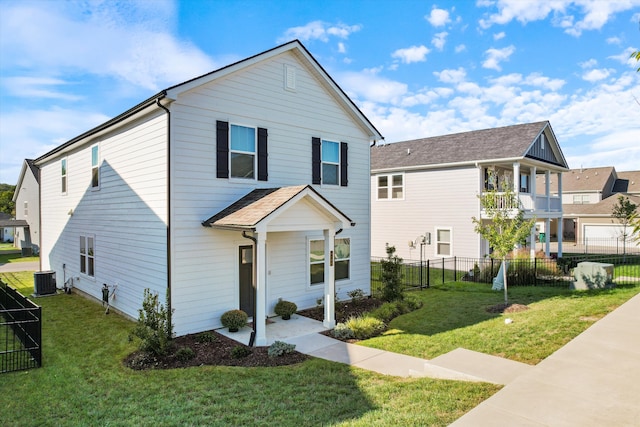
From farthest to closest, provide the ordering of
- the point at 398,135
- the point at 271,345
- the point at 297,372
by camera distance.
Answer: the point at 398,135
the point at 271,345
the point at 297,372

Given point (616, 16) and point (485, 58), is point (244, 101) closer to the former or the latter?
point (616, 16)

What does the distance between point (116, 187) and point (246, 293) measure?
5522 millimetres

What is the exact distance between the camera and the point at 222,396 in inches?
243

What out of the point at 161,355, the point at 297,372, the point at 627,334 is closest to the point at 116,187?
the point at 161,355

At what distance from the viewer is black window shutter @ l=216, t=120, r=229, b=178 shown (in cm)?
1047

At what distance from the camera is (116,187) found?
12273mm

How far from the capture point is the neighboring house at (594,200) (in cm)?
3612

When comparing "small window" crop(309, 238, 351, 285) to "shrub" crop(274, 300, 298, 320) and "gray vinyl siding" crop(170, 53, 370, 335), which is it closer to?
"gray vinyl siding" crop(170, 53, 370, 335)

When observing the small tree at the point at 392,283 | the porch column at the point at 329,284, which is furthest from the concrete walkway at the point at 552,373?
the small tree at the point at 392,283

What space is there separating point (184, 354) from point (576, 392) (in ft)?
23.1

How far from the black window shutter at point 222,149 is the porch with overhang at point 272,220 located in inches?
36.5

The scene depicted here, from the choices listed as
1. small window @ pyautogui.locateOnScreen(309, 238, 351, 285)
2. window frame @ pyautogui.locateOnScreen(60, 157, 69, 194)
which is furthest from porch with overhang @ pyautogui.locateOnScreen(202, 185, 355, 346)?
window frame @ pyautogui.locateOnScreen(60, 157, 69, 194)

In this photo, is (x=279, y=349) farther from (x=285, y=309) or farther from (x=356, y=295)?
(x=356, y=295)

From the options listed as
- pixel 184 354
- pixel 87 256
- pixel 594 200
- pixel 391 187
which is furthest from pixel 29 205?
pixel 594 200
